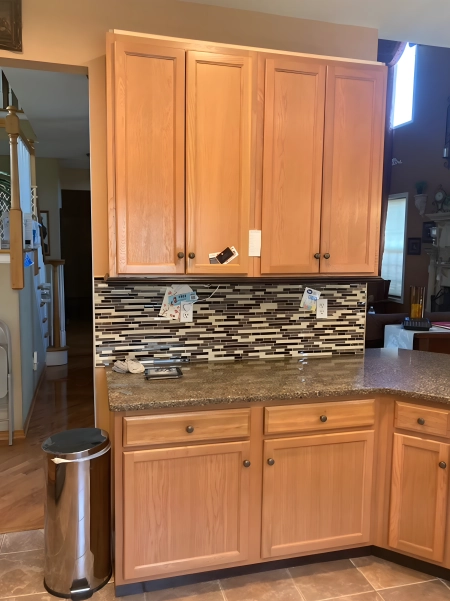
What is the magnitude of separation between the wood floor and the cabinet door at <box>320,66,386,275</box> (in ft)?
6.99

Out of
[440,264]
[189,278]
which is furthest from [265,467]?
[440,264]

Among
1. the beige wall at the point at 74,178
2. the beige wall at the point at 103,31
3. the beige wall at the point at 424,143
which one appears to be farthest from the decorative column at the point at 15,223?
the beige wall at the point at 424,143

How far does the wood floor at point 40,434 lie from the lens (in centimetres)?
274

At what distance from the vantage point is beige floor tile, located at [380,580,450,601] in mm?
2102

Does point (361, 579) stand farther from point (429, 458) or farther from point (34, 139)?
point (34, 139)

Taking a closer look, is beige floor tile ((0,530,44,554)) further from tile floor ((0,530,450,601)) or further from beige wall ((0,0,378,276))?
beige wall ((0,0,378,276))

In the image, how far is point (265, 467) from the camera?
2.12 m

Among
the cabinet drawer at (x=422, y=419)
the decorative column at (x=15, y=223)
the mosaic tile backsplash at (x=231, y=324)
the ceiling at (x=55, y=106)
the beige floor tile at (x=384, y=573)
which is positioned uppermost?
the ceiling at (x=55, y=106)

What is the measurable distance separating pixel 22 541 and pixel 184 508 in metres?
1.01

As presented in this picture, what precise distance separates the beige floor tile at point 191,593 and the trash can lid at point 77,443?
0.68 meters

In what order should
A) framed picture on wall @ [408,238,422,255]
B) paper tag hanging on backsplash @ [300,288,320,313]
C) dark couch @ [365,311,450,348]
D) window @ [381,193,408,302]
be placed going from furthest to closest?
window @ [381,193,408,302], framed picture on wall @ [408,238,422,255], dark couch @ [365,311,450,348], paper tag hanging on backsplash @ [300,288,320,313]

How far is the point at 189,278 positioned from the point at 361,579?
5.21 feet

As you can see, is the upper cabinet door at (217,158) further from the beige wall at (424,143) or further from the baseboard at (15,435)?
the beige wall at (424,143)

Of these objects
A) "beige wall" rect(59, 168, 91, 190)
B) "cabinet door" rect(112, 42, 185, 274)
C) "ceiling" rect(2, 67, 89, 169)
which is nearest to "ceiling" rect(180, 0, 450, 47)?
"cabinet door" rect(112, 42, 185, 274)
